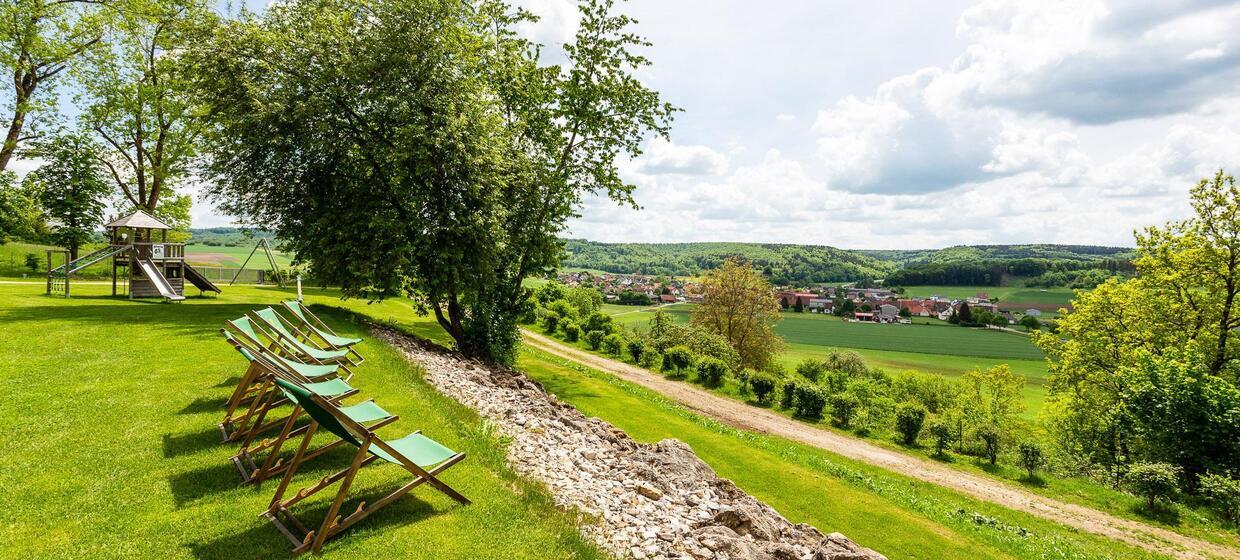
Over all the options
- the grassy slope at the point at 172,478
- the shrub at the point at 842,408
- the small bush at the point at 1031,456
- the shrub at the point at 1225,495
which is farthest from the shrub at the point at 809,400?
the grassy slope at the point at 172,478

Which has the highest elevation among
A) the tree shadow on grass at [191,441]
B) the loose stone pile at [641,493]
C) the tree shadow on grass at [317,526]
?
the tree shadow on grass at [191,441]

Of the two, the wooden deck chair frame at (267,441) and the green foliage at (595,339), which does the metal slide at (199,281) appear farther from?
the green foliage at (595,339)

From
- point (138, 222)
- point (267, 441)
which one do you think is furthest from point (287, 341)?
point (138, 222)

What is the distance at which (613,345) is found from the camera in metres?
41.2

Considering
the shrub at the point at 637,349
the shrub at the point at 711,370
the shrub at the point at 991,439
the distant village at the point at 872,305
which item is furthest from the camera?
the distant village at the point at 872,305

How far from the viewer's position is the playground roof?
2081 cm

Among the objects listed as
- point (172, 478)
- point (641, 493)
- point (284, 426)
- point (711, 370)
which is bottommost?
point (711, 370)

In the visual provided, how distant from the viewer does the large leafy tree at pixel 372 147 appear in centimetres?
1711

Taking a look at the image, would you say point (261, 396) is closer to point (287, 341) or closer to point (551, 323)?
point (287, 341)

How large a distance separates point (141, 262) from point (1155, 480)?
3838 centimetres

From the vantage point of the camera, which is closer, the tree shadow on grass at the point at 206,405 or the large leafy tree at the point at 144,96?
the tree shadow on grass at the point at 206,405

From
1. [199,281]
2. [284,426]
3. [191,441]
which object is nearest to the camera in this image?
[284,426]

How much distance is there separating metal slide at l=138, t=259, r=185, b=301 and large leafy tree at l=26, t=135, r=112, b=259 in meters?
25.0

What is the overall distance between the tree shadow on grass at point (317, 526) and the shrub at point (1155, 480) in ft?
73.3
